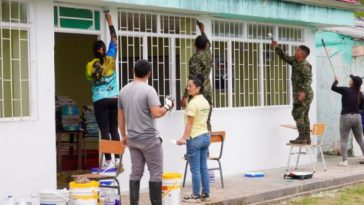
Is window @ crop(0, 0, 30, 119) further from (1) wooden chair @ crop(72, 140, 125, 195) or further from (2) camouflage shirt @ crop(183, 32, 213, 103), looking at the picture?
(2) camouflage shirt @ crop(183, 32, 213, 103)

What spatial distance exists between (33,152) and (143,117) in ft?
6.09

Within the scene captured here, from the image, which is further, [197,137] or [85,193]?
[197,137]

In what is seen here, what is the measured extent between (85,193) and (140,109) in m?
1.17

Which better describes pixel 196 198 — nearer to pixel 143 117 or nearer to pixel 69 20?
pixel 143 117

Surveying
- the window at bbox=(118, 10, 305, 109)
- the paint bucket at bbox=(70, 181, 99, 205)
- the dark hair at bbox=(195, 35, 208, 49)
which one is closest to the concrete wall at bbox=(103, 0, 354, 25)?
the window at bbox=(118, 10, 305, 109)

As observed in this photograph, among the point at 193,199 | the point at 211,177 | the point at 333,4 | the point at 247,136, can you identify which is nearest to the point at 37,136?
the point at 193,199

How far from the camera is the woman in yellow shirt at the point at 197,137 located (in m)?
8.80

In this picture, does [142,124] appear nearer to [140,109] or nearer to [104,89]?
[140,109]

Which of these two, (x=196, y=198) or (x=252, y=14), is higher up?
(x=252, y=14)

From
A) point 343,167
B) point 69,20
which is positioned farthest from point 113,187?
point 343,167

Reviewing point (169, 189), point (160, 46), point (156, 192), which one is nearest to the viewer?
point (156, 192)

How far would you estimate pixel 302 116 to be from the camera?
12234 millimetres

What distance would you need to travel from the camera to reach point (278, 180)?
448 inches

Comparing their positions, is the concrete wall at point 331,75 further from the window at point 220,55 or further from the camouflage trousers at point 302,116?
the camouflage trousers at point 302,116
